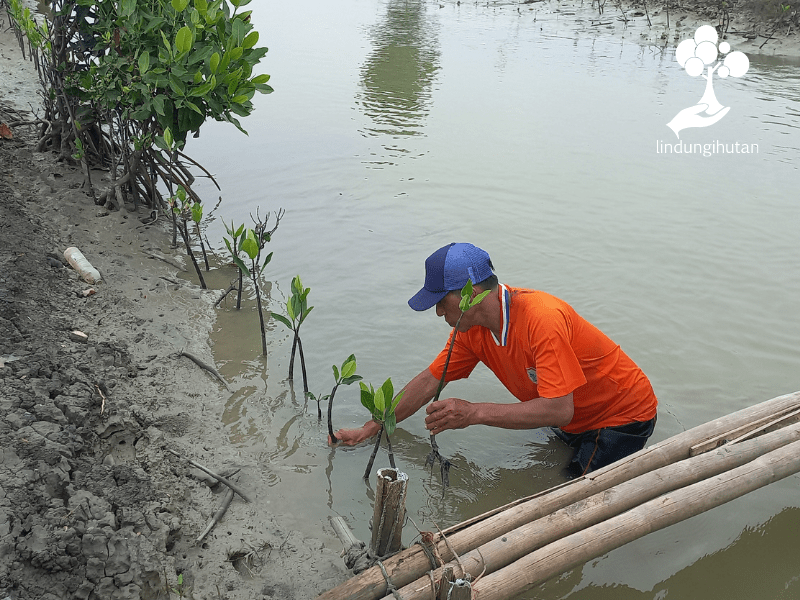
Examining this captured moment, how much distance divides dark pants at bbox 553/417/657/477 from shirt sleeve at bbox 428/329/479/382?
0.76 m

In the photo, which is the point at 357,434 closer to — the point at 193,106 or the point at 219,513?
the point at 219,513

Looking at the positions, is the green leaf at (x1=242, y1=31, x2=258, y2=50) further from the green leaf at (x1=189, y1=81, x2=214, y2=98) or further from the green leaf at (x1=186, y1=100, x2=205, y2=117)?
the green leaf at (x1=186, y1=100, x2=205, y2=117)

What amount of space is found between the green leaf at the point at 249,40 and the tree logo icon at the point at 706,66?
680 cm

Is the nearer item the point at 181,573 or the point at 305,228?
the point at 181,573

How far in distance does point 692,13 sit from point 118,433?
17.1 meters

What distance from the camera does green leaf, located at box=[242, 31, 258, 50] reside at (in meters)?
4.95

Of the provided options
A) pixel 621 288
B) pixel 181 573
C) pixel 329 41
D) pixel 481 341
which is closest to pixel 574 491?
pixel 481 341

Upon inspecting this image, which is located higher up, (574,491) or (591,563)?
(574,491)

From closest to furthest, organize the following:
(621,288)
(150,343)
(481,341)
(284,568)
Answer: (284,568), (481,341), (150,343), (621,288)

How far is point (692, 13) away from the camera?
15758 millimetres

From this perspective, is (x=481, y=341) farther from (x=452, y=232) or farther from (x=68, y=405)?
(x=452, y=232)

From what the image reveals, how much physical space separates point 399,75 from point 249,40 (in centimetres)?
851

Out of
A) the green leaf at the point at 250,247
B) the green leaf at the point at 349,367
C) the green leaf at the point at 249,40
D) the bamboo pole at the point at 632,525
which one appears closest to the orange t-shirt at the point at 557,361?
the green leaf at the point at 349,367

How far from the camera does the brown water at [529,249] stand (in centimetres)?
344
